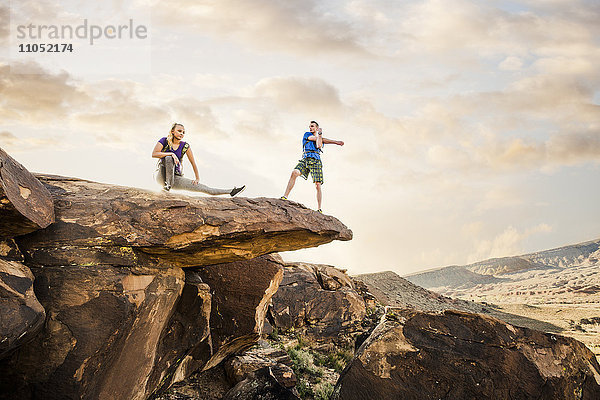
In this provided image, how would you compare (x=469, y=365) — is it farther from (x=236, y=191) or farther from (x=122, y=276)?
(x=122, y=276)

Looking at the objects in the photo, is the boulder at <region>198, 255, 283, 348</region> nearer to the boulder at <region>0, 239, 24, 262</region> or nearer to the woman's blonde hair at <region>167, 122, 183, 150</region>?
the woman's blonde hair at <region>167, 122, 183, 150</region>

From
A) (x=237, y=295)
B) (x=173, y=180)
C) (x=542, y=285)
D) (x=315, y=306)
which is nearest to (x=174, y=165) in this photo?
(x=173, y=180)

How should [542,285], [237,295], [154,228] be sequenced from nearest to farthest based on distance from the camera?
[154,228] < [237,295] < [542,285]

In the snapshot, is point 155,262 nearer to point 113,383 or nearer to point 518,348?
point 113,383

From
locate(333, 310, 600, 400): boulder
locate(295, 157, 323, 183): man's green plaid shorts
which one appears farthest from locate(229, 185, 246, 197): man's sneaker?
locate(333, 310, 600, 400): boulder

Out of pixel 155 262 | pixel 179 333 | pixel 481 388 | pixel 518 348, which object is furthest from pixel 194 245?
pixel 518 348

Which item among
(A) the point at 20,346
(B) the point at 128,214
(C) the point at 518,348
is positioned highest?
(B) the point at 128,214

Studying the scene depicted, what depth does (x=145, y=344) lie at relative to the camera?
6.69m

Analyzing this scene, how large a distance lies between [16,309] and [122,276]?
56.1 inches

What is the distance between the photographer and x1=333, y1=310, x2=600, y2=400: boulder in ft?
19.8

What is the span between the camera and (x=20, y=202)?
5.45m

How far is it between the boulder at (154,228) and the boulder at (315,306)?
6284mm

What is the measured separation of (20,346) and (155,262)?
2.18 m

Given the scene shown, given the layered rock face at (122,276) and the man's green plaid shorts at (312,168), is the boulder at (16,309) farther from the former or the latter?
the man's green plaid shorts at (312,168)
